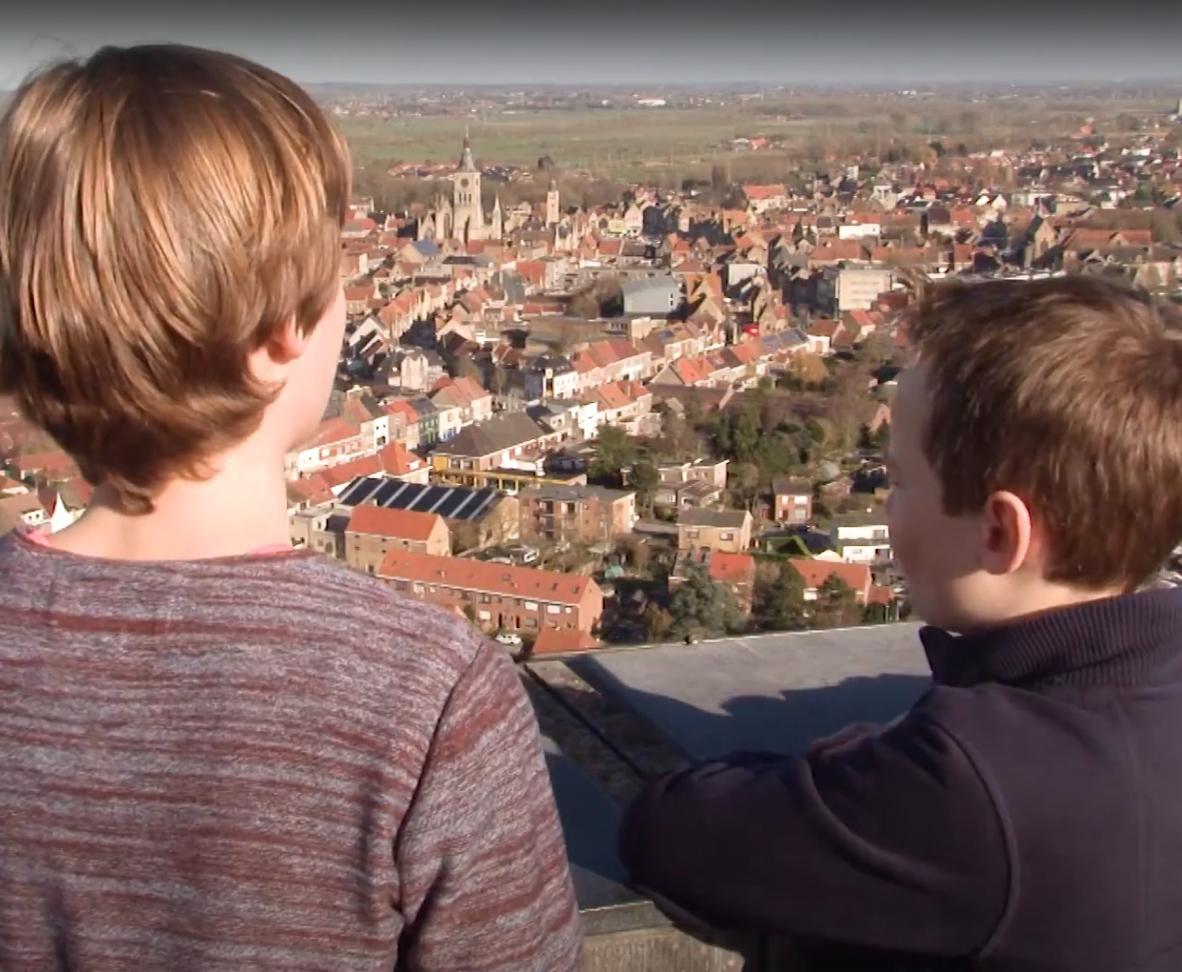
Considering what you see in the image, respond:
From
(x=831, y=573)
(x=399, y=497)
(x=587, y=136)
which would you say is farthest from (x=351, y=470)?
(x=587, y=136)

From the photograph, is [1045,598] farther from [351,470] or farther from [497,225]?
[497,225]

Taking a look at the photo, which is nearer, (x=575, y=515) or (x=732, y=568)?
(x=732, y=568)

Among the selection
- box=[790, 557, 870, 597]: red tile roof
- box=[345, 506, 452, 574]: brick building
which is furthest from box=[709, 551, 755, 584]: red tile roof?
box=[345, 506, 452, 574]: brick building

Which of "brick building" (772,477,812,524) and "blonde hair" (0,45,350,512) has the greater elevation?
"blonde hair" (0,45,350,512)

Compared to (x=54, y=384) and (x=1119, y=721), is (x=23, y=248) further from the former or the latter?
(x=1119, y=721)

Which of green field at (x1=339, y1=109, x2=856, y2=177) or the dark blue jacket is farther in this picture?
green field at (x1=339, y1=109, x2=856, y2=177)

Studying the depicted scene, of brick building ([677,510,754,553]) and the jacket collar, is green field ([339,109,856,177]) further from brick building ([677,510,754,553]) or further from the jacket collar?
the jacket collar
